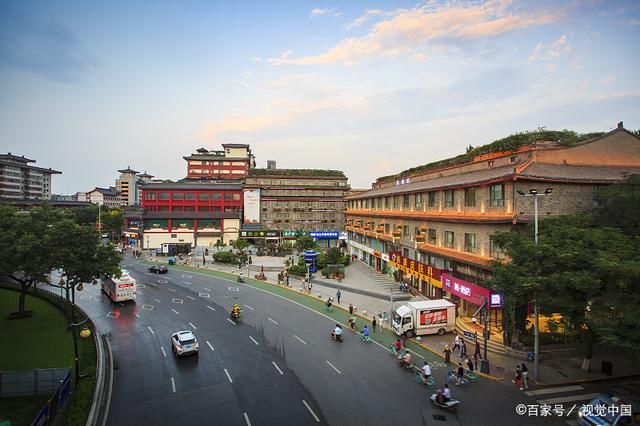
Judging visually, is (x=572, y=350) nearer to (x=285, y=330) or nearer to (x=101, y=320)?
(x=285, y=330)

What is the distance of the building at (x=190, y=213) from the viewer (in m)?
88.6

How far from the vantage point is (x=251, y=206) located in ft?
297

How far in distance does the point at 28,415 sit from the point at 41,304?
2508 centimetres

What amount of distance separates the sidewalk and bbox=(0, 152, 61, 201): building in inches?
3305

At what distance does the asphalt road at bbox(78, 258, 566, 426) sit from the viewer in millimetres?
17641

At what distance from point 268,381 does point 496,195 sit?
22663 mm

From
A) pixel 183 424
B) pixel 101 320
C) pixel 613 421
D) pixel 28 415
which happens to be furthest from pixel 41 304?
pixel 613 421

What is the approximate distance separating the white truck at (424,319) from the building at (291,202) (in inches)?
2472

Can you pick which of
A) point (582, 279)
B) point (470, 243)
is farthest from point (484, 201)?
point (582, 279)

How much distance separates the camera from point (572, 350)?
81.7 ft

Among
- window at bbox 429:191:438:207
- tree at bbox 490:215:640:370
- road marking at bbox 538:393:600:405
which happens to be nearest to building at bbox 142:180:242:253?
window at bbox 429:191:438:207

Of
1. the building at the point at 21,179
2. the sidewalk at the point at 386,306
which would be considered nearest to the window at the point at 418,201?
the sidewalk at the point at 386,306

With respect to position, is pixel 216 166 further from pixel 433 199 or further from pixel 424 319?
pixel 424 319

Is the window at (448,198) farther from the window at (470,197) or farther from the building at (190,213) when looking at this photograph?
the building at (190,213)
